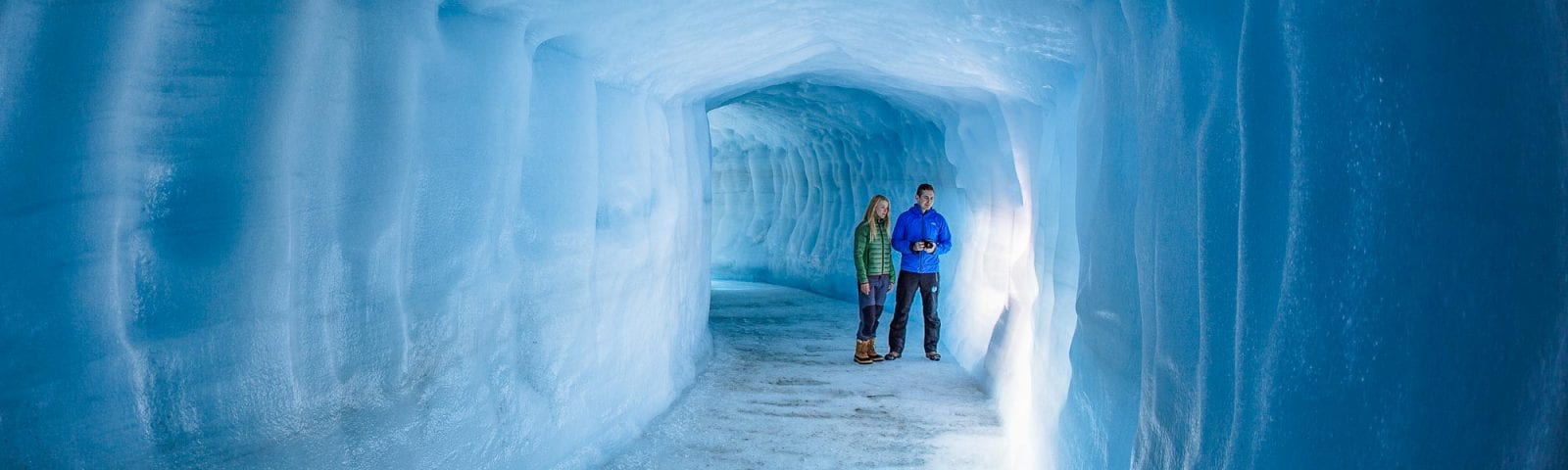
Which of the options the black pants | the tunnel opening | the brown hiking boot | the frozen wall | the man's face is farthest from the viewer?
the tunnel opening

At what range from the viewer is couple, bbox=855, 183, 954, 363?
7.12m

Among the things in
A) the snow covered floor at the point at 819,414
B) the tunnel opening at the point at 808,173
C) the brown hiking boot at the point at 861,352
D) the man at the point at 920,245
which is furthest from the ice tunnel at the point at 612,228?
the tunnel opening at the point at 808,173

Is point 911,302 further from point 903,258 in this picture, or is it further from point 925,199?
point 925,199

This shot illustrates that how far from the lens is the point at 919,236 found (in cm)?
713

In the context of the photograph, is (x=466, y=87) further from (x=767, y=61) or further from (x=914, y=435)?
(x=767, y=61)

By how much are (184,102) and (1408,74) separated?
2.70 metres

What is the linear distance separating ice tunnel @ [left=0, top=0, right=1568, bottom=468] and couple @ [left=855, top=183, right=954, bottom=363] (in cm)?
139

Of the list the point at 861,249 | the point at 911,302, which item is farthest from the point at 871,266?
the point at 911,302

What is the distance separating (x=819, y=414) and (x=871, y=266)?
1790 mm

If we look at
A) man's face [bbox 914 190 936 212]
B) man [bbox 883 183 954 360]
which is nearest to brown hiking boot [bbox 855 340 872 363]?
man [bbox 883 183 954 360]

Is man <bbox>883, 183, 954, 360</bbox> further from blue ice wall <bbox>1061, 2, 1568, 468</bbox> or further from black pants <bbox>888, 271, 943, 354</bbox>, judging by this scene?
blue ice wall <bbox>1061, 2, 1568, 468</bbox>

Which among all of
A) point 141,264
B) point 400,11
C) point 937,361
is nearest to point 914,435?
point 937,361

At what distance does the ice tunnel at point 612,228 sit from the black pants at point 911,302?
4.99 feet

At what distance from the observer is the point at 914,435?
5.36 metres
